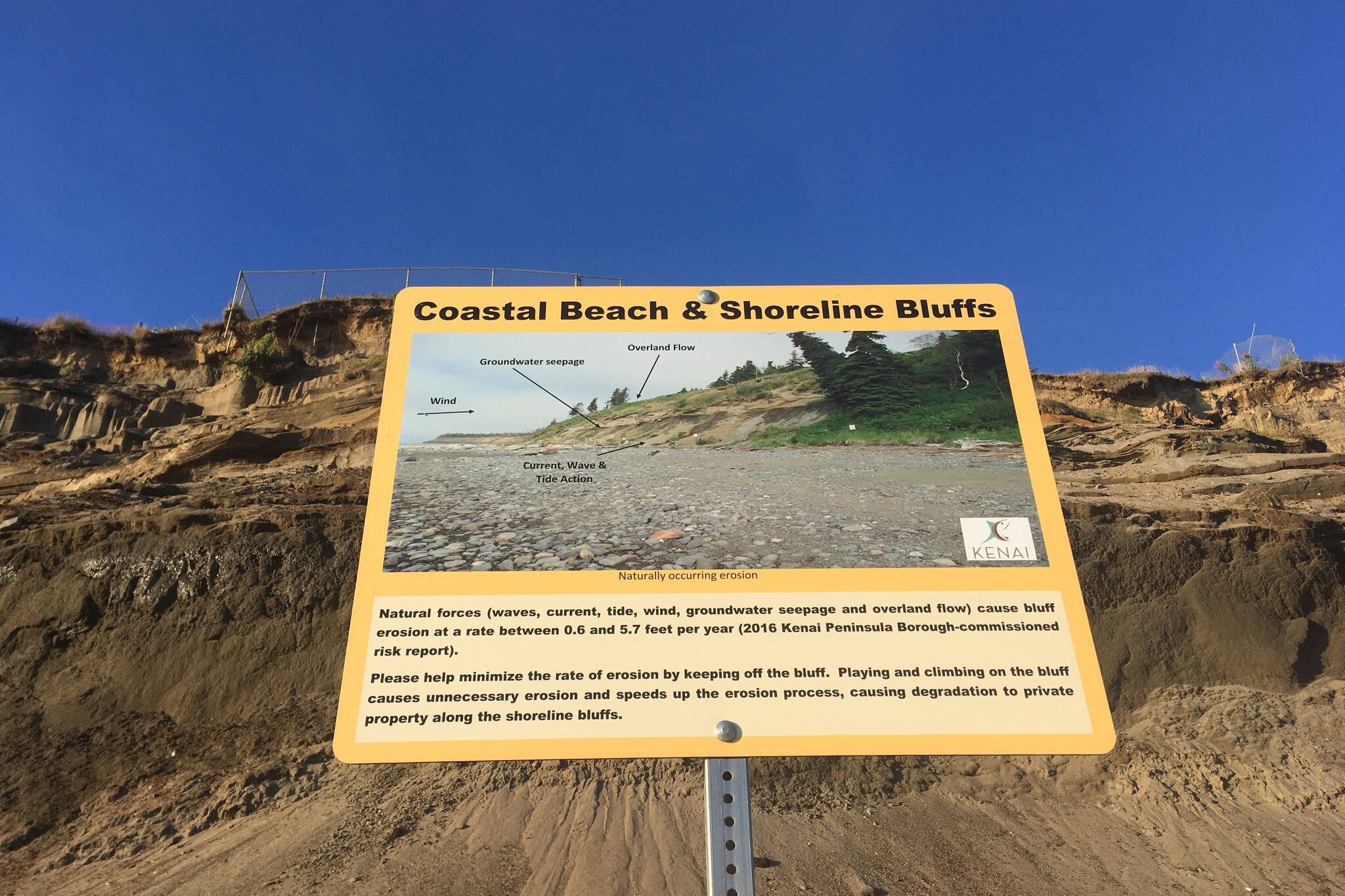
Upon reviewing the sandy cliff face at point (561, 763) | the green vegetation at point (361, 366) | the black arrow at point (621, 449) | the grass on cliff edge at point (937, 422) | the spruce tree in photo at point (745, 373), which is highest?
the green vegetation at point (361, 366)

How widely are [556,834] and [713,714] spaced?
3660 millimetres

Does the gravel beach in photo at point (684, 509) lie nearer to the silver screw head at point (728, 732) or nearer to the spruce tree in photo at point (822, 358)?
the spruce tree in photo at point (822, 358)

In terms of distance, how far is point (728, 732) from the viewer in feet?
7.68

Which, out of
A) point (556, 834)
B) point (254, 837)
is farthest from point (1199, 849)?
point (254, 837)

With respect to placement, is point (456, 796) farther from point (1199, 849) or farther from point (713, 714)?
point (1199, 849)

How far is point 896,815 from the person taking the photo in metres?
5.49

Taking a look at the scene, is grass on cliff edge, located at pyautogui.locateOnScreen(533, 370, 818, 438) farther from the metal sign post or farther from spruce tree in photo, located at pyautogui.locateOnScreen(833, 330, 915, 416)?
the metal sign post

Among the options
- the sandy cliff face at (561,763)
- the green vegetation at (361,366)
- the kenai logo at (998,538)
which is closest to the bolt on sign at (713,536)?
the kenai logo at (998,538)

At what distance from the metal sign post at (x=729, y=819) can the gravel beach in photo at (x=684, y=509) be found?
861mm

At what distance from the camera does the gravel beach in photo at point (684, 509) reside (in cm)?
277

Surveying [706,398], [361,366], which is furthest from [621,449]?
[361,366]

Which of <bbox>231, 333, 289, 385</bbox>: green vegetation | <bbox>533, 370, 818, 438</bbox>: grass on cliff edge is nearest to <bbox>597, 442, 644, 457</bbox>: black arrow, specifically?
<bbox>533, 370, 818, 438</bbox>: grass on cliff edge

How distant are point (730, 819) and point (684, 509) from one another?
1.44 metres

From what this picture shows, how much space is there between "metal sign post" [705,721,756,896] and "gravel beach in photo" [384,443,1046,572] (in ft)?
2.82
